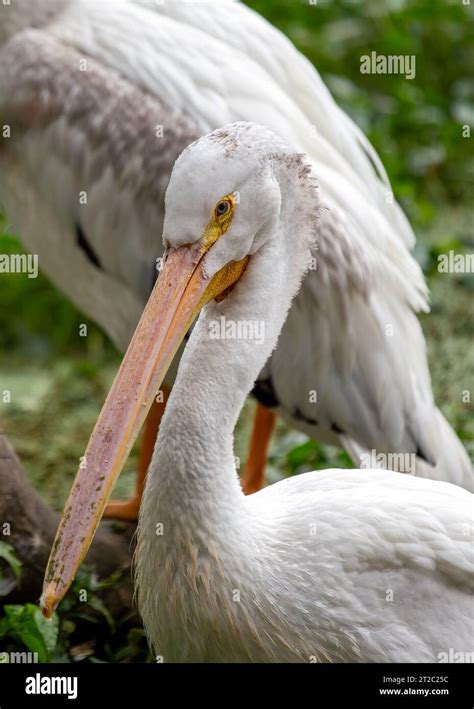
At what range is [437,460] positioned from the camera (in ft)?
13.7

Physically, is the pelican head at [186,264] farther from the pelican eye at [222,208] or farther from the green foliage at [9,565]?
the green foliage at [9,565]

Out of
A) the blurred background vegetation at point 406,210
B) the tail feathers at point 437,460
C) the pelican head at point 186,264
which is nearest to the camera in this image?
the pelican head at point 186,264

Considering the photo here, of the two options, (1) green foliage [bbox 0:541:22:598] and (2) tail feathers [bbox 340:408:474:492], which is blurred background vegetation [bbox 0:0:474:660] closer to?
(1) green foliage [bbox 0:541:22:598]

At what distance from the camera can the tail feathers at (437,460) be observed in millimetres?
4188

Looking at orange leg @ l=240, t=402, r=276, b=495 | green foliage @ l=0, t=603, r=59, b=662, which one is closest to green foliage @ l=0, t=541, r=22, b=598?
green foliage @ l=0, t=603, r=59, b=662

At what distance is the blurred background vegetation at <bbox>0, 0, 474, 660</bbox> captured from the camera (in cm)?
569

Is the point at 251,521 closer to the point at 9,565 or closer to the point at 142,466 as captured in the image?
the point at 9,565

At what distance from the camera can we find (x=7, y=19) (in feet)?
14.9

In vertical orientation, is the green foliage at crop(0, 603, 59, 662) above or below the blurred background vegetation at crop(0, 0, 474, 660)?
below

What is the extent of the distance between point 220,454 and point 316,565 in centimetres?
34

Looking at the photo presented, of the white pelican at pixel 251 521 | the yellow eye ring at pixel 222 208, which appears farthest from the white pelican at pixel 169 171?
the yellow eye ring at pixel 222 208
